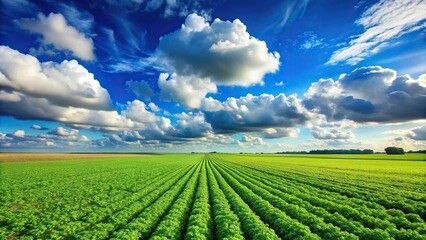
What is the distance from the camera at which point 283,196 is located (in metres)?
20.7

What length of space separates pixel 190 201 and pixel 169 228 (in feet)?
24.7

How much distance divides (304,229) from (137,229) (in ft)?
27.3

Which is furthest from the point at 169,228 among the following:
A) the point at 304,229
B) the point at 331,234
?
the point at 331,234

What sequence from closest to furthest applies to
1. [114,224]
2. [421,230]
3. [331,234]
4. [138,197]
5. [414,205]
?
[331,234], [421,230], [114,224], [414,205], [138,197]

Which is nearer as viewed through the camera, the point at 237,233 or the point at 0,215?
the point at 237,233

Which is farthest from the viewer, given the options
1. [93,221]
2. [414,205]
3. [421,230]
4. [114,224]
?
[414,205]

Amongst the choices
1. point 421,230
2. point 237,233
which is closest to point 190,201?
point 237,233

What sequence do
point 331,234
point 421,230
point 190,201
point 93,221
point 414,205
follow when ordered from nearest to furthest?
point 331,234
point 421,230
point 93,221
point 414,205
point 190,201

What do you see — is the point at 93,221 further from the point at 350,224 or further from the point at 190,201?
the point at 350,224

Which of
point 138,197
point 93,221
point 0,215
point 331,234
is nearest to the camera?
point 331,234

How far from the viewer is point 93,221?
573 inches

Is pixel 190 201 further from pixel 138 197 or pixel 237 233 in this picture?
pixel 237 233

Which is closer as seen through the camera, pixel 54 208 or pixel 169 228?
pixel 169 228

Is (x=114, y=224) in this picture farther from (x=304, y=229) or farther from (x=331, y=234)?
(x=331, y=234)
